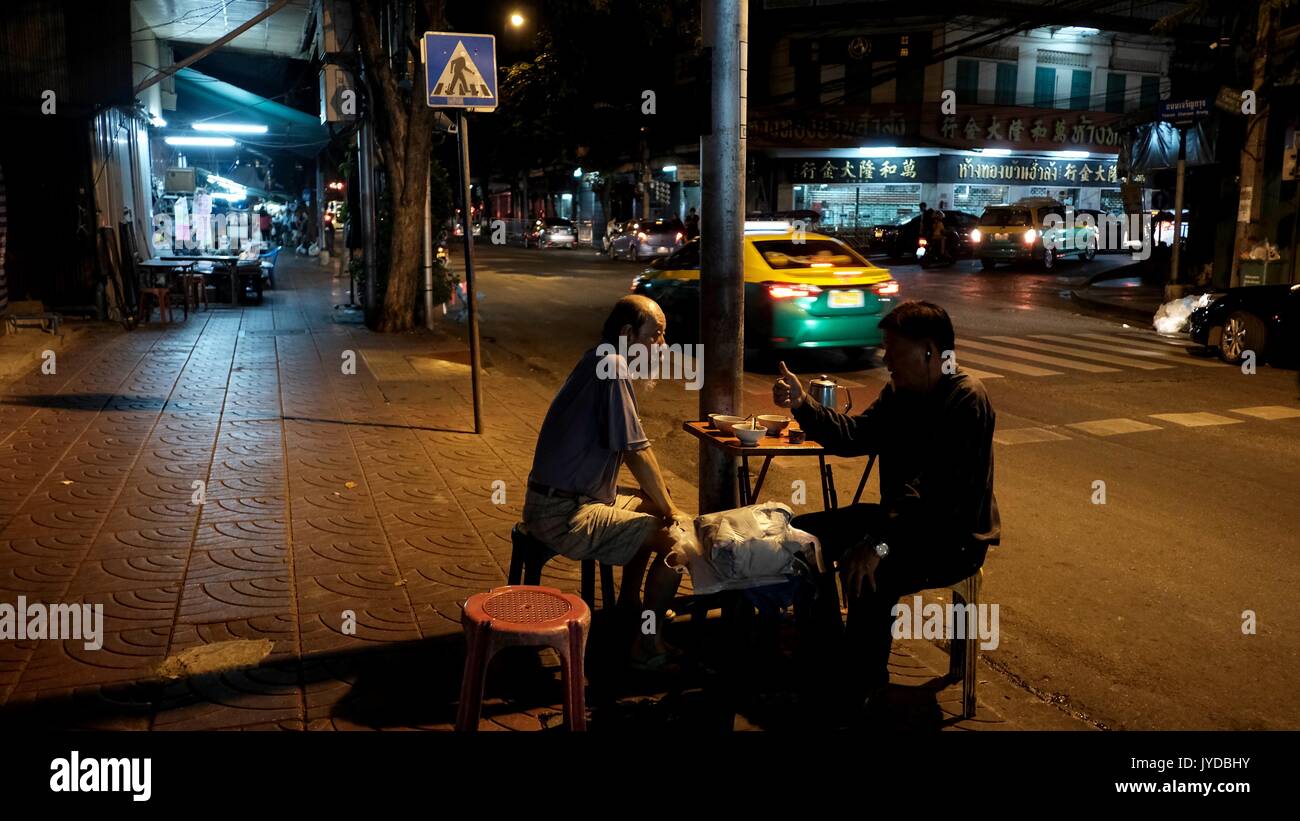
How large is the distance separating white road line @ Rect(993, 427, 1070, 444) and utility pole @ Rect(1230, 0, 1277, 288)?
32.1 feet

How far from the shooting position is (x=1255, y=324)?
12688 mm

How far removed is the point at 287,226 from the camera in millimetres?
47625

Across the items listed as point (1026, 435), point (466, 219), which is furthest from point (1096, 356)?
point (466, 219)

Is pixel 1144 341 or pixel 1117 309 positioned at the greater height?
pixel 1117 309

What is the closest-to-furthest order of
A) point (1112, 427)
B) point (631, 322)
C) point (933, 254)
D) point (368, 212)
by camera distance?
point (631, 322) → point (1112, 427) → point (368, 212) → point (933, 254)

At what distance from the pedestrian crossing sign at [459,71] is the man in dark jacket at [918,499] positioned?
4970 mm

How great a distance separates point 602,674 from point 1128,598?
2952 millimetres

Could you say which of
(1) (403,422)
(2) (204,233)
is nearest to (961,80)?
(2) (204,233)

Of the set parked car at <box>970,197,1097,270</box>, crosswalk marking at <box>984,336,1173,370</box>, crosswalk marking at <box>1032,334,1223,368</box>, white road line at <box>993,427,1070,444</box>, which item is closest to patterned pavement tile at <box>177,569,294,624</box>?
white road line at <box>993,427,1070,444</box>

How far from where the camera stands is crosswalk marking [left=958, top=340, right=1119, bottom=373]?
12641 millimetres

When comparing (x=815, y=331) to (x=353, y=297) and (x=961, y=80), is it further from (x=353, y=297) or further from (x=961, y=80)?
(x=961, y=80)

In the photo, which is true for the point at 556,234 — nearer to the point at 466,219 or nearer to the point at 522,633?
the point at 466,219

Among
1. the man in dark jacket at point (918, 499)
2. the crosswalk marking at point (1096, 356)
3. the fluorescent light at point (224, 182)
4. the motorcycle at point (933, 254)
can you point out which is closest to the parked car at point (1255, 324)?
the crosswalk marking at point (1096, 356)

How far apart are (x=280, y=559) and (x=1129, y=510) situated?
5473mm
